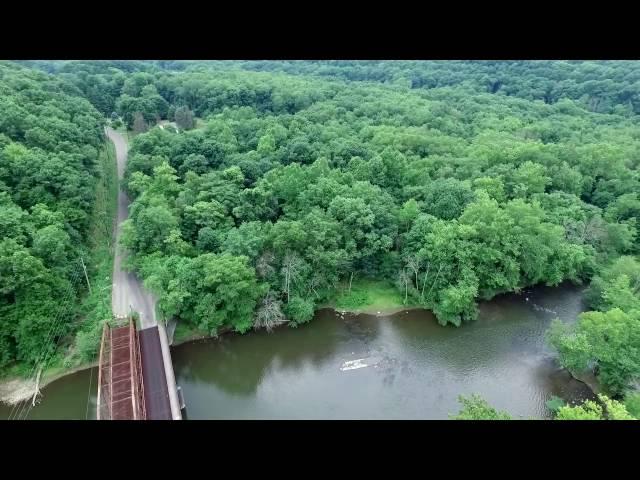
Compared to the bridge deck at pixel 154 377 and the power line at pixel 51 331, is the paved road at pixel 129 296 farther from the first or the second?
the power line at pixel 51 331

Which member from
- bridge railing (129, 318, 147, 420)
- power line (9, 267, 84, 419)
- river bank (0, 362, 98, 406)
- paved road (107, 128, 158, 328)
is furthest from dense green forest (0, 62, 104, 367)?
bridge railing (129, 318, 147, 420)

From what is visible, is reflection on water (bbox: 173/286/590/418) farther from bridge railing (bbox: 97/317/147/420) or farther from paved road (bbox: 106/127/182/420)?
bridge railing (bbox: 97/317/147/420)

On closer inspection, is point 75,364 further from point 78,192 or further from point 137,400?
point 78,192

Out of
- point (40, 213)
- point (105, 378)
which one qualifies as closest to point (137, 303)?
point (105, 378)

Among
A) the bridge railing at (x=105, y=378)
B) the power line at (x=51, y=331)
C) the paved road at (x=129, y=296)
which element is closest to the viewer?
the bridge railing at (x=105, y=378)

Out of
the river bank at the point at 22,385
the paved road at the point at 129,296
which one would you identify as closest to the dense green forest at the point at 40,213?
the river bank at the point at 22,385

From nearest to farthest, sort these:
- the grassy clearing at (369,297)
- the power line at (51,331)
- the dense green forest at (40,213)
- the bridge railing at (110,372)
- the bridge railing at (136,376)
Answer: the bridge railing at (136,376) → the bridge railing at (110,372) → the power line at (51,331) → the dense green forest at (40,213) → the grassy clearing at (369,297)
